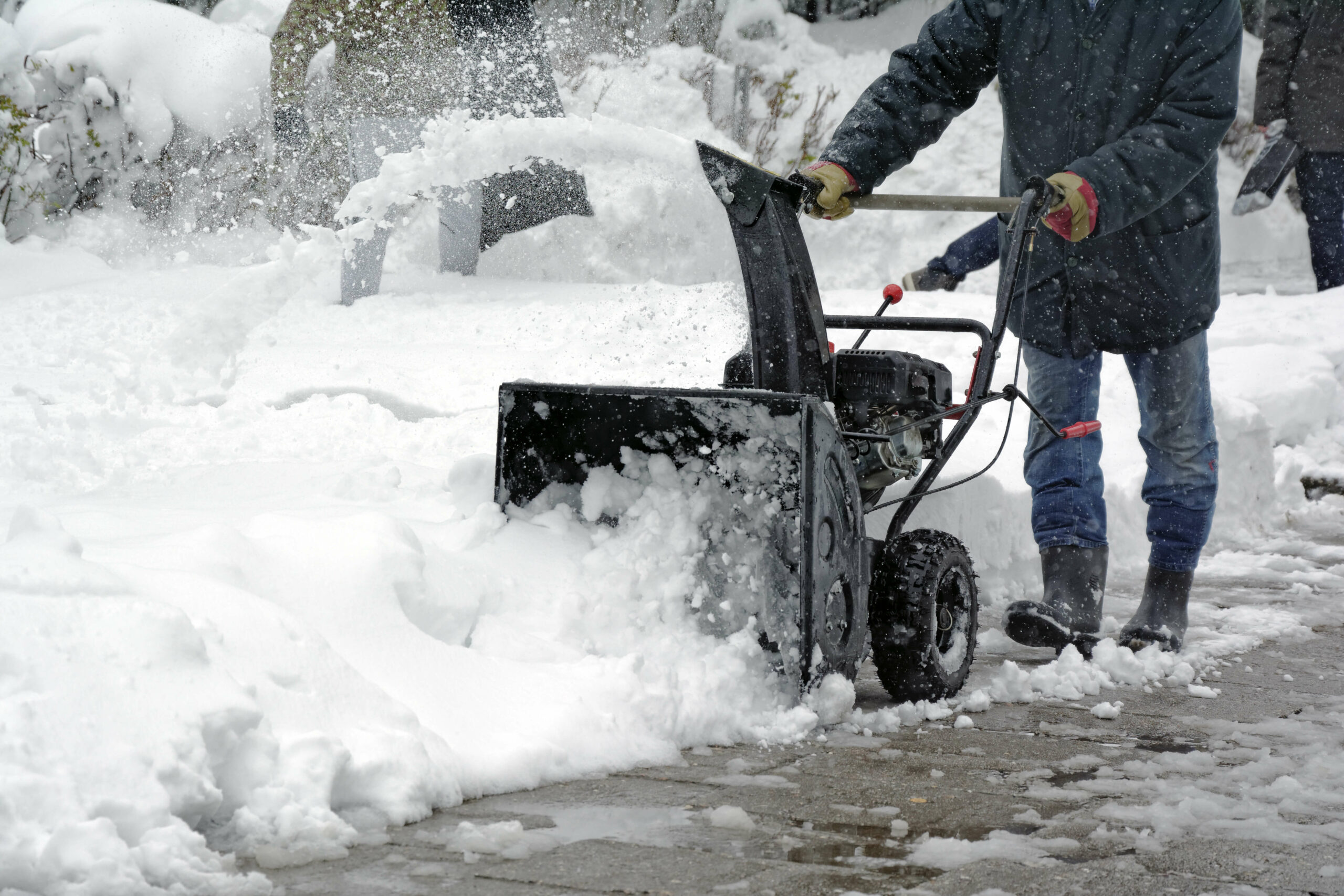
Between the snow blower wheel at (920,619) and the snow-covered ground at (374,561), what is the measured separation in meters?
0.11

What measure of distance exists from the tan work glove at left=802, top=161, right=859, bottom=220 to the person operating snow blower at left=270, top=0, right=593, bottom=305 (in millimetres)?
4857

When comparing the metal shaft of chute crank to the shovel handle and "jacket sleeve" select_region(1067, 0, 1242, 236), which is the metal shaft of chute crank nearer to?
the shovel handle

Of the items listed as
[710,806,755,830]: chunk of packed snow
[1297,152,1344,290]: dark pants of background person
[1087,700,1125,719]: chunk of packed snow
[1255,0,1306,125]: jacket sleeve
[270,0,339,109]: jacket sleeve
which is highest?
[1255,0,1306,125]: jacket sleeve

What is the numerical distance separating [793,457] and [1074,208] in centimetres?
104

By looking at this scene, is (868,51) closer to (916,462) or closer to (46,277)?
(46,277)

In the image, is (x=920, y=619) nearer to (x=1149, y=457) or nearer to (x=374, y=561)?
(x=374, y=561)

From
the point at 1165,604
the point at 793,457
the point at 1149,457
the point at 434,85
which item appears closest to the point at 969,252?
the point at 434,85

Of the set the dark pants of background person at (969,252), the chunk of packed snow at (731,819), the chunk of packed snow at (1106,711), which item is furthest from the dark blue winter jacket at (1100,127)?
the dark pants of background person at (969,252)

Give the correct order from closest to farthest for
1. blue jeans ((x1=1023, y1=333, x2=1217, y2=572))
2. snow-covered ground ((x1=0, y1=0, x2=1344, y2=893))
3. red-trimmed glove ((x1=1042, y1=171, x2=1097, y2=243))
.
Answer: snow-covered ground ((x1=0, y1=0, x2=1344, y2=893)) < red-trimmed glove ((x1=1042, y1=171, x2=1097, y2=243)) < blue jeans ((x1=1023, y1=333, x2=1217, y2=572))

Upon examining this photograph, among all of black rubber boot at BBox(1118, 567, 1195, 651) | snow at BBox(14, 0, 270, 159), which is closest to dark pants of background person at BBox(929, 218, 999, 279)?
black rubber boot at BBox(1118, 567, 1195, 651)

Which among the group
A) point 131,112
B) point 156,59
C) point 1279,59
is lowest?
point 131,112

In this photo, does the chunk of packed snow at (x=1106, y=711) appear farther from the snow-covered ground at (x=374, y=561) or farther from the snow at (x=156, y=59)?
the snow at (x=156, y=59)

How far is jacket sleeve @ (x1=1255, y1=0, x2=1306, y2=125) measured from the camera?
8625 millimetres

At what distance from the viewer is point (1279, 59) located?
8820 millimetres
